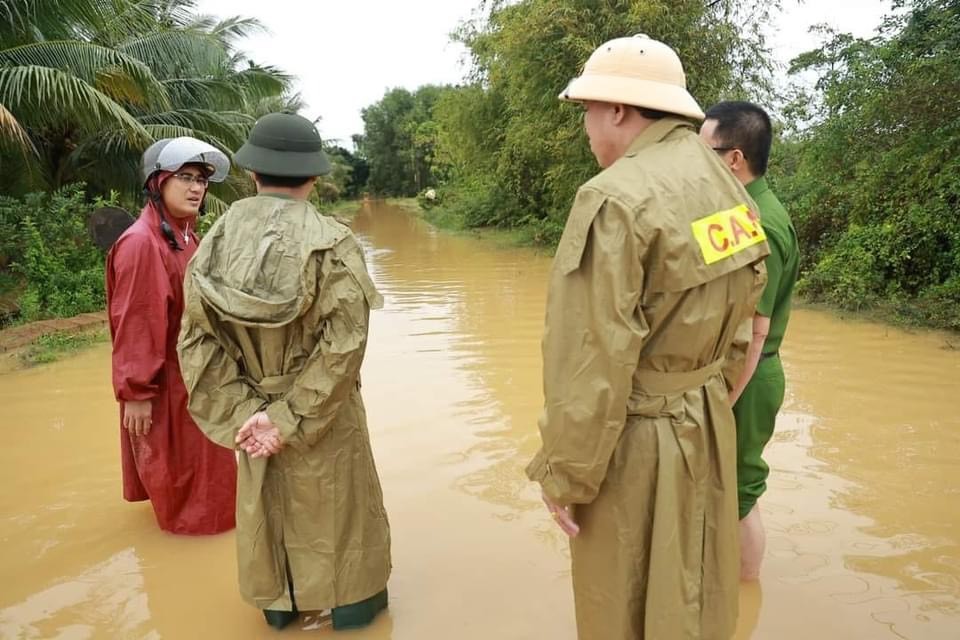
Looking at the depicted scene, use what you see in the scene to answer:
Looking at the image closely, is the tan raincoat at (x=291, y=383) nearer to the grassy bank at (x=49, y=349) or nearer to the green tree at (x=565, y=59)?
the grassy bank at (x=49, y=349)

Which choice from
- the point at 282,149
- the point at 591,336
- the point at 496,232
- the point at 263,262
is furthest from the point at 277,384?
the point at 496,232

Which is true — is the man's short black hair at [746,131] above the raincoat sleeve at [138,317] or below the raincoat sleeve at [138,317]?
above

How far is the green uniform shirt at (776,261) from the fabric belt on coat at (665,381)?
598 mm

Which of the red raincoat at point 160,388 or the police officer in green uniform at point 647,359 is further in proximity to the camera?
the red raincoat at point 160,388

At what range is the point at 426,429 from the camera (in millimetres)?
5098

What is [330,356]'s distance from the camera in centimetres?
243

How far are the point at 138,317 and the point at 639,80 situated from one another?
244 centimetres

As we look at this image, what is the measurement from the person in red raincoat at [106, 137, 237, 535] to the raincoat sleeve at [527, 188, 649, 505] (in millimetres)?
2173

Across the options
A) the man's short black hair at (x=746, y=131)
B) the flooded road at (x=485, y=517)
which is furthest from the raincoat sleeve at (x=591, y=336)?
the flooded road at (x=485, y=517)

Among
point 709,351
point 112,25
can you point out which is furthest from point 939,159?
point 112,25

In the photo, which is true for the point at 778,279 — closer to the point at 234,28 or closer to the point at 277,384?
the point at 277,384

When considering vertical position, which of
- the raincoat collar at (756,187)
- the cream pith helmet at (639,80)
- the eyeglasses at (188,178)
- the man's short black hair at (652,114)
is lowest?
the eyeglasses at (188,178)

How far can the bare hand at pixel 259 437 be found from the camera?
246 centimetres

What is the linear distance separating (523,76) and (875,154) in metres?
7.43
